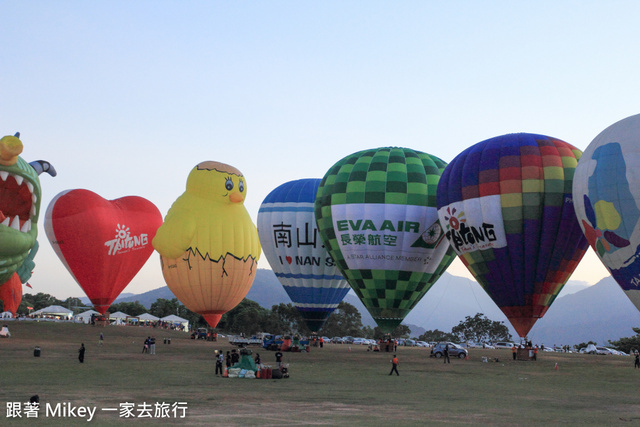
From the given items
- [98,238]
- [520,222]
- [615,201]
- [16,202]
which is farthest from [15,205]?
[615,201]

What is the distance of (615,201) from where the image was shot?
2905 centimetres

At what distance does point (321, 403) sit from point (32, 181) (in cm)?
1727

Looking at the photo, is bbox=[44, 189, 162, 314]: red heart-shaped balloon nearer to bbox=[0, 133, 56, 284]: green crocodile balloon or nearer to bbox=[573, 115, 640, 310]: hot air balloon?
bbox=[0, 133, 56, 284]: green crocodile balloon

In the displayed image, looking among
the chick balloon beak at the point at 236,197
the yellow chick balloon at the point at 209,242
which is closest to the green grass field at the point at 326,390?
the yellow chick balloon at the point at 209,242

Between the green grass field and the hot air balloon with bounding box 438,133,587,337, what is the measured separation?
375 centimetres

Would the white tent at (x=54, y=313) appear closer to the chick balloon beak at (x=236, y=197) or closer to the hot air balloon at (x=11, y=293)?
the hot air balloon at (x=11, y=293)

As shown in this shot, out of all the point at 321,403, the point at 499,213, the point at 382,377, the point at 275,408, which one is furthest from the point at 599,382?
the point at 275,408

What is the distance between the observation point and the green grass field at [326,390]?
14344mm

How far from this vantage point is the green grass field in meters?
14.3

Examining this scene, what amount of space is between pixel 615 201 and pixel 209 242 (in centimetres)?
2165

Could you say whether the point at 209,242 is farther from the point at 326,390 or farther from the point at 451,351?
the point at 326,390

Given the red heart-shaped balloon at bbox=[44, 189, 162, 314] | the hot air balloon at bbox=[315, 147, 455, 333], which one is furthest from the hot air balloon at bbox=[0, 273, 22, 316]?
the hot air balloon at bbox=[315, 147, 455, 333]

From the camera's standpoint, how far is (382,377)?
→ 24.9 m

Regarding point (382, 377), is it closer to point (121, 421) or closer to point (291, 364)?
point (291, 364)
